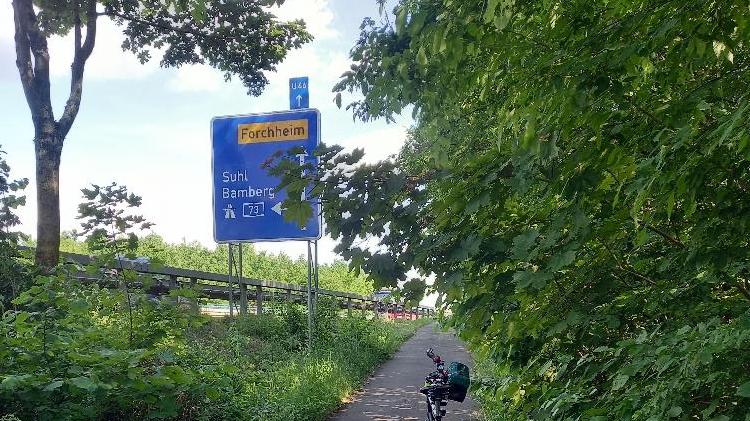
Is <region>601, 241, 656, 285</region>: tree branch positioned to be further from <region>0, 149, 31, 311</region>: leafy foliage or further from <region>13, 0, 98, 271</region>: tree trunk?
<region>13, 0, 98, 271</region>: tree trunk

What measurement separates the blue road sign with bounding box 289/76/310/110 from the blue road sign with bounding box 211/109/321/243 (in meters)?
0.31

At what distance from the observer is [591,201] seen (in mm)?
2441

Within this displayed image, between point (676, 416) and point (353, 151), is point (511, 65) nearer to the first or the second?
point (353, 151)

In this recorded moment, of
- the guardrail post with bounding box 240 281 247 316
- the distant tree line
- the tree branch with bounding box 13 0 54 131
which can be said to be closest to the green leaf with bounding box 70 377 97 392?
the guardrail post with bounding box 240 281 247 316

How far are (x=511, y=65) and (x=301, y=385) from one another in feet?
19.2

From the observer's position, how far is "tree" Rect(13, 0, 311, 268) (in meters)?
9.72

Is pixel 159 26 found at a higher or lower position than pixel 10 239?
higher

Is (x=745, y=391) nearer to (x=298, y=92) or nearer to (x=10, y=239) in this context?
(x=10, y=239)

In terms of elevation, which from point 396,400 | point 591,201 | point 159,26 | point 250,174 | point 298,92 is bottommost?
point 396,400

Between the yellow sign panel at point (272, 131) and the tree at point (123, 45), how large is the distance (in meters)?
1.83

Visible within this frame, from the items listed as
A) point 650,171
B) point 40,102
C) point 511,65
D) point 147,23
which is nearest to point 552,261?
point 650,171

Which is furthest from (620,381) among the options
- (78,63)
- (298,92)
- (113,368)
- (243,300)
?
(78,63)

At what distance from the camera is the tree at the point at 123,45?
972cm

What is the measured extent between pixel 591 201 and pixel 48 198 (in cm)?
939
